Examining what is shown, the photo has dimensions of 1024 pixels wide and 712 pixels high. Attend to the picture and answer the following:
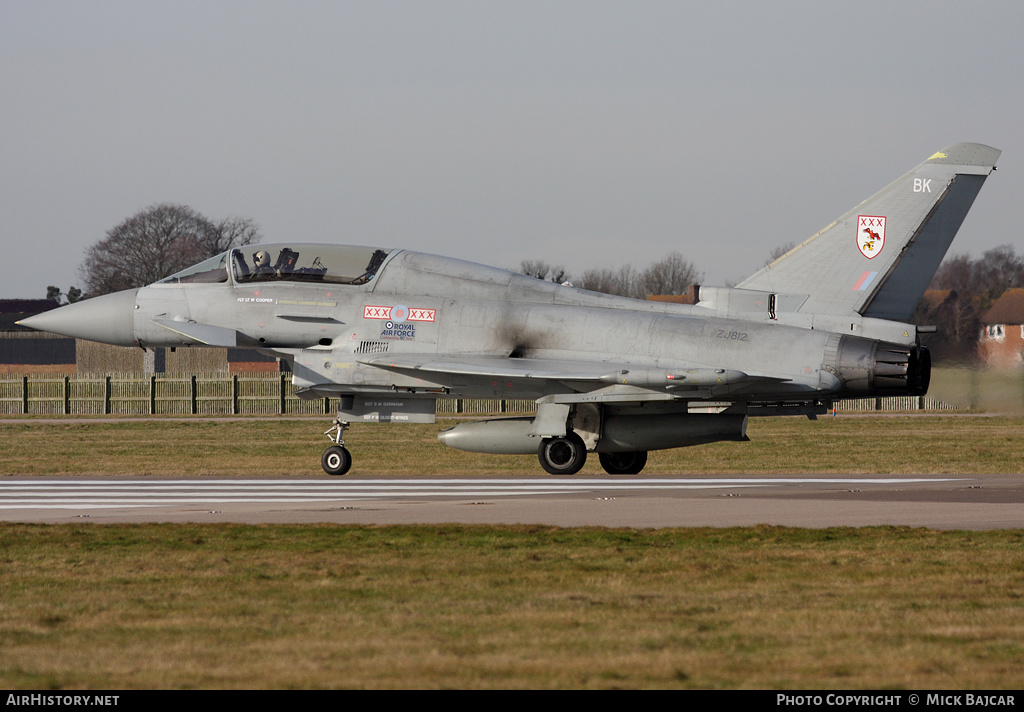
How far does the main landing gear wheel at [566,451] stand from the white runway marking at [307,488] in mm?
224

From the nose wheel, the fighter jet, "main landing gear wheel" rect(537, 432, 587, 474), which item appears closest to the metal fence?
the nose wheel

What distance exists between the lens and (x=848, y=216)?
1695 centimetres

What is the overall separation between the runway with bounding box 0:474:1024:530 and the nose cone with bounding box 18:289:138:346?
2.43 metres

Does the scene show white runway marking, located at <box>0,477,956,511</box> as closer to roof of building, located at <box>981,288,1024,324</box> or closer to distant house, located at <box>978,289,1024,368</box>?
distant house, located at <box>978,289,1024,368</box>

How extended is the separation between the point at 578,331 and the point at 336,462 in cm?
450

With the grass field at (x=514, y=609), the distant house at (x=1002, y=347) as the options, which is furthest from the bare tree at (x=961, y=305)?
the grass field at (x=514, y=609)

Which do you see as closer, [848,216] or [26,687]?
[26,687]

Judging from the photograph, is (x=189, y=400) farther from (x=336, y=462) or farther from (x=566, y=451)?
(x=566, y=451)

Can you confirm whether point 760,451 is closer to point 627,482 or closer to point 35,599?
point 627,482

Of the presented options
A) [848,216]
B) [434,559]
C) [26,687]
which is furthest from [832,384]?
[26,687]

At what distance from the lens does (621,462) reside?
18.8 m

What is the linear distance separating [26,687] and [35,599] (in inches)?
100

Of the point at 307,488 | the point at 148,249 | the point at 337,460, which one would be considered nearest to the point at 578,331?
the point at 337,460

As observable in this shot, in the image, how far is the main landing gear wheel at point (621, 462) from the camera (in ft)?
61.7
